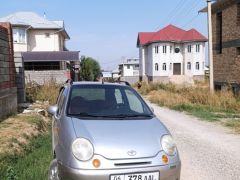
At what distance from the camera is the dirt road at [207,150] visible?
611 cm

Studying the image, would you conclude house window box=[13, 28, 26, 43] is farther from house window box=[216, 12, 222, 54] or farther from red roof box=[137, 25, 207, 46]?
red roof box=[137, 25, 207, 46]

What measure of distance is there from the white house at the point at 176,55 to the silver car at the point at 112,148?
53742 mm

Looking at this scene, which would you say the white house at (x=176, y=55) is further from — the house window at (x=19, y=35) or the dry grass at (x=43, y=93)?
the dry grass at (x=43, y=93)

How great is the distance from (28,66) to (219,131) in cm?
3083

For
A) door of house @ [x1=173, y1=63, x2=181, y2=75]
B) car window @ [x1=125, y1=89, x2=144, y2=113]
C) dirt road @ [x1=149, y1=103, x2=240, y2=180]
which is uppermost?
door of house @ [x1=173, y1=63, x2=181, y2=75]

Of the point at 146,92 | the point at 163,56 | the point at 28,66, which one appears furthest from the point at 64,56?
the point at 163,56

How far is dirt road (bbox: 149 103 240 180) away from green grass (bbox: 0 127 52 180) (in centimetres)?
242

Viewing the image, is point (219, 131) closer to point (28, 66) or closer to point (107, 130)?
point (107, 130)

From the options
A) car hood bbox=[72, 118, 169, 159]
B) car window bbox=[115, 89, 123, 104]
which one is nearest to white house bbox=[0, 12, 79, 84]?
car window bbox=[115, 89, 123, 104]

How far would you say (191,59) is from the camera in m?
59.9

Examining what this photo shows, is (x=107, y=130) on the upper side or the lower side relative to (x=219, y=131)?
upper

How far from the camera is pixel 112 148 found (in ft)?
14.1

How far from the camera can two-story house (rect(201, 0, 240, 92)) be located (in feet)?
68.8

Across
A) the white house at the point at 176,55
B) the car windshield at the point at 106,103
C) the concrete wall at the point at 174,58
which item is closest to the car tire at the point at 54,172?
the car windshield at the point at 106,103
